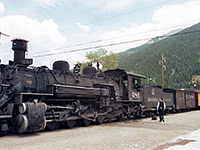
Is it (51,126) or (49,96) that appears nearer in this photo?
(49,96)

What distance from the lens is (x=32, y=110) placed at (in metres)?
7.74

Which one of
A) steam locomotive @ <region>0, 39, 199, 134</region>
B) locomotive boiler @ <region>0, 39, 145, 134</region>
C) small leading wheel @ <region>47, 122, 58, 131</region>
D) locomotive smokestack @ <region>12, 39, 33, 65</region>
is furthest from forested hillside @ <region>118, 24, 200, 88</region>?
locomotive smokestack @ <region>12, 39, 33, 65</region>

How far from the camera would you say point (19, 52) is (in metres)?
8.97

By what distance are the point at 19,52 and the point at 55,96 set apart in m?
2.46

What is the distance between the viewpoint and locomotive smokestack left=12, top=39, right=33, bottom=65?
891 centimetres

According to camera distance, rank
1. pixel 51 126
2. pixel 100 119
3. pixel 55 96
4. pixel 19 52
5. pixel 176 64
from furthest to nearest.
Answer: pixel 176 64
pixel 100 119
pixel 51 126
pixel 55 96
pixel 19 52

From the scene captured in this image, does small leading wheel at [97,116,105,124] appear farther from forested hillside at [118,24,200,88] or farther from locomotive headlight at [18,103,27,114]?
forested hillside at [118,24,200,88]

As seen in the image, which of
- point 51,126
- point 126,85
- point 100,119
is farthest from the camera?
point 126,85

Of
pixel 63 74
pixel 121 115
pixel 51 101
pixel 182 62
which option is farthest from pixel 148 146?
pixel 182 62

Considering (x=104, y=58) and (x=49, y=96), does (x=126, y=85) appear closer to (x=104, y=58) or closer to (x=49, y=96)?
(x=49, y=96)

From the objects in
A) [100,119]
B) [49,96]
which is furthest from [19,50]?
[100,119]

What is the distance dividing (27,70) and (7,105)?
1740 millimetres

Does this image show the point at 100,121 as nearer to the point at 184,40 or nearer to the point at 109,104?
the point at 109,104

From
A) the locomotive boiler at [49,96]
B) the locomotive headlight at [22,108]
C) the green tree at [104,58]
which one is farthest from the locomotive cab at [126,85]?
the green tree at [104,58]
